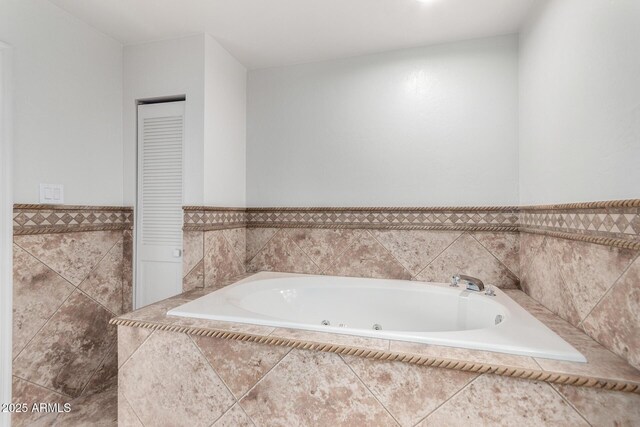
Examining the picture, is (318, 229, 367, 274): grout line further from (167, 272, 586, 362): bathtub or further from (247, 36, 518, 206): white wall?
(247, 36, 518, 206): white wall

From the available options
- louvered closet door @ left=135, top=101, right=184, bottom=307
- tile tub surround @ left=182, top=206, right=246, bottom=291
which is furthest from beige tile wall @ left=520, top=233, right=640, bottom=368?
louvered closet door @ left=135, top=101, right=184, bottom=307

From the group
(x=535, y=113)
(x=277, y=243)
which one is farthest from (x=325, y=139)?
(x=535, y=113)

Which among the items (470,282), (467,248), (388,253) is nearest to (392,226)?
(388,253)

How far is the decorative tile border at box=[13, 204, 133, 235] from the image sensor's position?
1537 mm

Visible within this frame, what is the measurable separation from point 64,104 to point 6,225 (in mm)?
744

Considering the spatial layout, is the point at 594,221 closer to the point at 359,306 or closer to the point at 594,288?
the point at 594,288

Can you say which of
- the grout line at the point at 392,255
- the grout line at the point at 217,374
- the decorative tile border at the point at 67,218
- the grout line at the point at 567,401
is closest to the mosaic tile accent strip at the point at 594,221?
the grout line at the point at 567,401

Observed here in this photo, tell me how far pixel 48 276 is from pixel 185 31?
5.44 ft

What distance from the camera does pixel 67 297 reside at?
1.76 meters

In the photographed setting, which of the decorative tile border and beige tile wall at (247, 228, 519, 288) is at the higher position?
the decorative tile border

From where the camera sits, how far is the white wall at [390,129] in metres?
2.00

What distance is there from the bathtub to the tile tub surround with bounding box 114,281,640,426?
109 mm

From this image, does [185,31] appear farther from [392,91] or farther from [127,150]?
Result: [392,91]

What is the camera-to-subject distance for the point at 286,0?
5.44 feet
